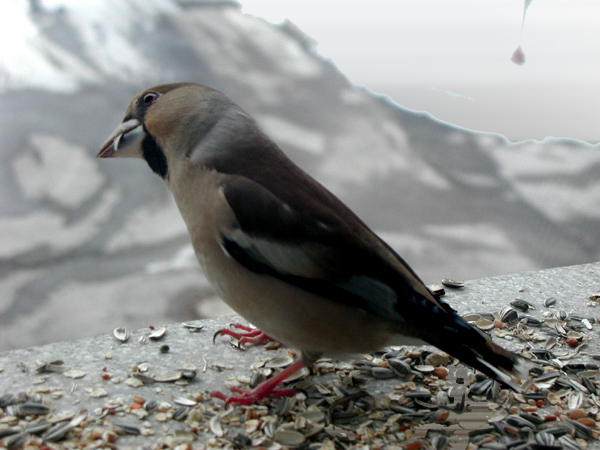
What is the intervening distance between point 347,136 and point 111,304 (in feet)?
4.56

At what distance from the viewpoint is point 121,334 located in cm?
196

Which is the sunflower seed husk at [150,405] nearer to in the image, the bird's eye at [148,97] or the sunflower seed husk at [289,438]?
the sunflower seed husk at [289,438]

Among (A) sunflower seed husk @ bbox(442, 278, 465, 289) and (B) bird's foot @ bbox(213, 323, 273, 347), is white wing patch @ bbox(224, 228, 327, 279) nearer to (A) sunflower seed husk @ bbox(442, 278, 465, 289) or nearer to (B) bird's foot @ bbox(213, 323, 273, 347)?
(B) bird's foot @ bbox(213, 323, 273, 347)

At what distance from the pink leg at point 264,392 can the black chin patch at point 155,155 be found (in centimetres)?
64

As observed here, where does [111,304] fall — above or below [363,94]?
below

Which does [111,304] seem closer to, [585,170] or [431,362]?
[431,362]

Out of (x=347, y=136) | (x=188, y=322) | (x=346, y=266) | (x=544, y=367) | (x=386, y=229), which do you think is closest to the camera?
(x=346, y=266)

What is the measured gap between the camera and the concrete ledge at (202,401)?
1481mm

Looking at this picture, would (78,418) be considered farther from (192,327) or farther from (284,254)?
(284,254)

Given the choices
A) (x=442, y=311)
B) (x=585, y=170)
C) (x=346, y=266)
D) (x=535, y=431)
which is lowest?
(x=535, y=431)

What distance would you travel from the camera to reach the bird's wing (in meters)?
1.45

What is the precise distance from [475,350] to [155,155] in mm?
1018

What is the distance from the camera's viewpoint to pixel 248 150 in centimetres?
157

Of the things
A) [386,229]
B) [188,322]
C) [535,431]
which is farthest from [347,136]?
[535,431]
